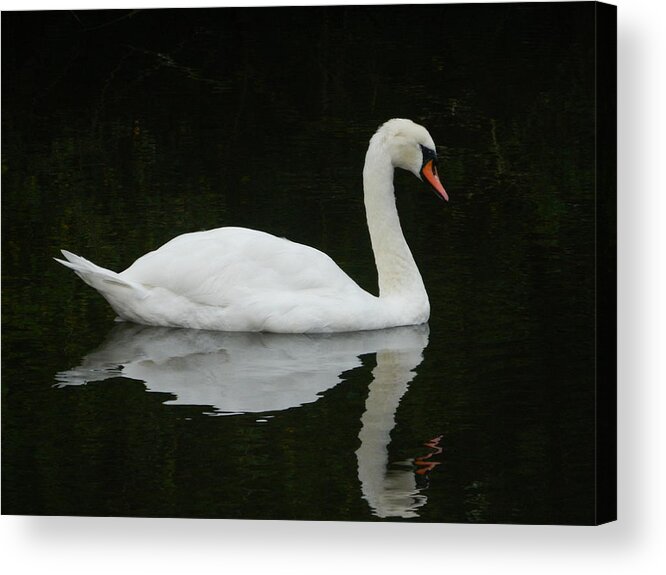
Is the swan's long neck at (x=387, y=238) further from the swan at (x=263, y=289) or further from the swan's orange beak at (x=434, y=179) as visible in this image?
the swan's orange beak at (x=434, y=179)

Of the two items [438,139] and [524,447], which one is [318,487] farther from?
[438,139]

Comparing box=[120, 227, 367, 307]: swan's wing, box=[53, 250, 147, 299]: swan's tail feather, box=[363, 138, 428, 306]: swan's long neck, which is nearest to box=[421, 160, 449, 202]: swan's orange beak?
box=[363, 138, 428, 306]: swan's long neck

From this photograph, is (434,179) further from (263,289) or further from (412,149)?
(263,289)

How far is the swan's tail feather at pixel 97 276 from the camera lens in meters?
10.4

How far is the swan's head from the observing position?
34.0 feet

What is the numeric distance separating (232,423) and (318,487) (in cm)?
47

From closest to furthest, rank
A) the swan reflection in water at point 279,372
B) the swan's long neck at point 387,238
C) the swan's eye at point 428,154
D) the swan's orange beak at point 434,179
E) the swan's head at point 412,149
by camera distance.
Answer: the swan reflection in water at point 279,372
the swan's head at point 412,149
the swan's eye at point 428,154
the swan's orange beak at point 434,179
the swan's long neck at point 387,238

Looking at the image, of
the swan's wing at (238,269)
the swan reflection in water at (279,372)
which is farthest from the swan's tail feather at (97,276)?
the swan reflection in water at (279,372)

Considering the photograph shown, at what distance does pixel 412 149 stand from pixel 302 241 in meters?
0.69

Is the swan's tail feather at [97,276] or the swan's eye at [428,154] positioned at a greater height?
the swan's eye at [428,154]

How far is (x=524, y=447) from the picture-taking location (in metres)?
9.69

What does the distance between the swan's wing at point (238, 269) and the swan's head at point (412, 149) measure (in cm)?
59

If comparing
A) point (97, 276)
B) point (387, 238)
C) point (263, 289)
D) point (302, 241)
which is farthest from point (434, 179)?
point (97, 276)

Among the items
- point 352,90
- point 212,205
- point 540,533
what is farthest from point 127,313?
point 540,533
